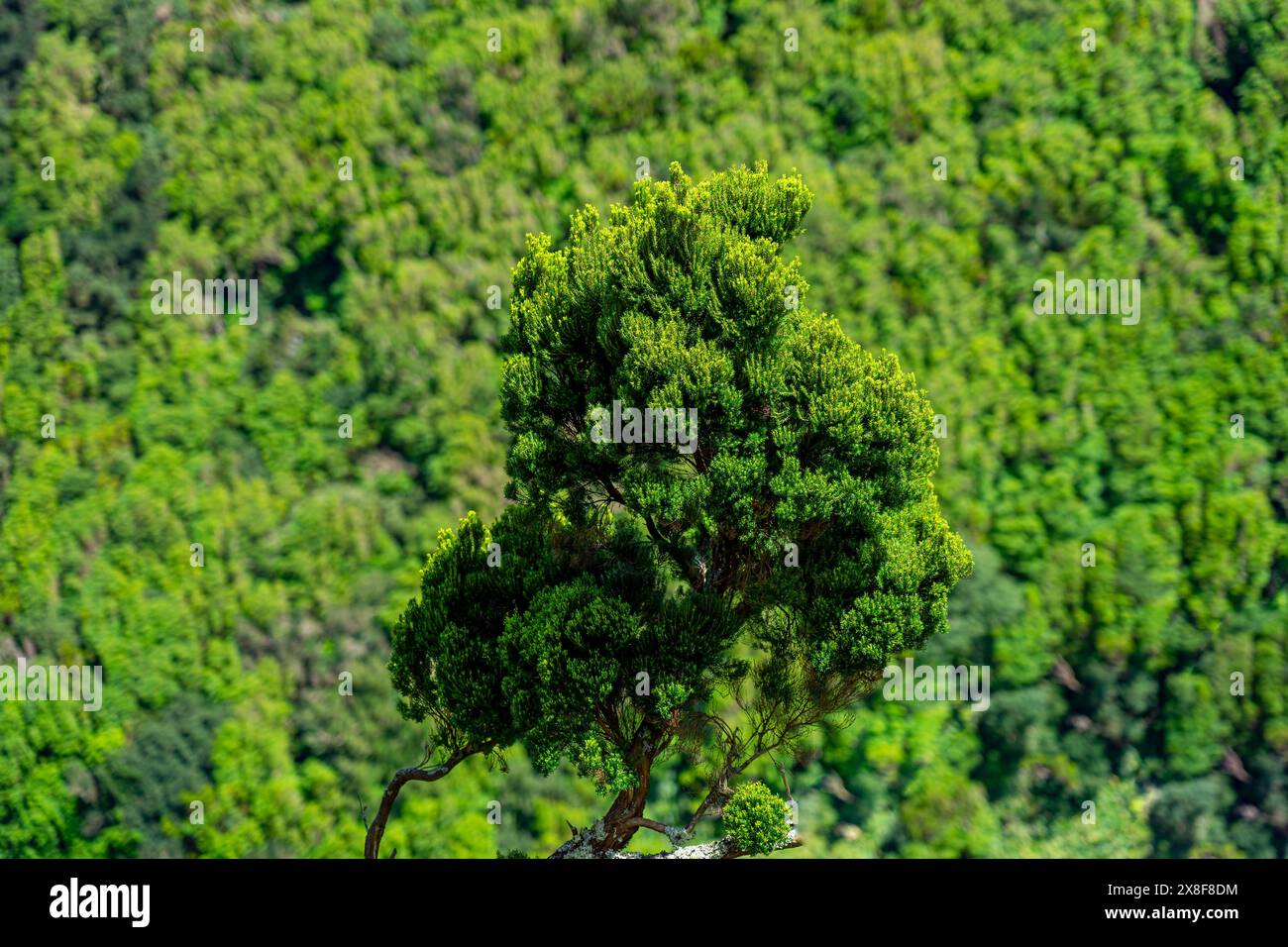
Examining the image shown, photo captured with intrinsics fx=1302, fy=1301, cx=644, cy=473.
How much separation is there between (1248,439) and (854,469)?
43.4 metres

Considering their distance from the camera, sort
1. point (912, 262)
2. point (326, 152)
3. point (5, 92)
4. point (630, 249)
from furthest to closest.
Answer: point (5, 92), point (326, 152), point (912, 262), point (630, 249)

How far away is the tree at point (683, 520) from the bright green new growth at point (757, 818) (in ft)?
0.15

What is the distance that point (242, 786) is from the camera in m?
54.7


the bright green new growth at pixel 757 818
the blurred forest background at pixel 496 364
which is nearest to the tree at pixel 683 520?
the bright green new growth at pixel 757 818

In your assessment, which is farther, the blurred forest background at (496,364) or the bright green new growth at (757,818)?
the blurred forest background at (496,364)

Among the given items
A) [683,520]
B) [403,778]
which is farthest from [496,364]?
[683,520]

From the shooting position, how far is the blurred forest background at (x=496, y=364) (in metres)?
52.3

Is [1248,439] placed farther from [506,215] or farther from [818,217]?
[506,215]

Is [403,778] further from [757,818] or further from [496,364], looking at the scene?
[496,364]

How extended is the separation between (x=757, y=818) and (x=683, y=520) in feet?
12.2

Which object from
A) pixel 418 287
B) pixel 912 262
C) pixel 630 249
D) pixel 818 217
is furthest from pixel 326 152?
pixel 630 249

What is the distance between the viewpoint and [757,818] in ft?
50.6

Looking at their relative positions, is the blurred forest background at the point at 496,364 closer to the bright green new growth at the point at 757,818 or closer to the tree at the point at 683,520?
the tree at the point at 683,520

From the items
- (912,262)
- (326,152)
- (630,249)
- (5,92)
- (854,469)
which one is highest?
(5,92)
